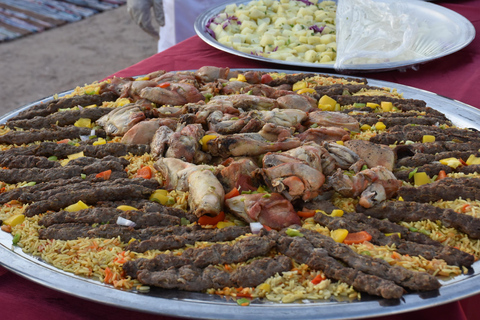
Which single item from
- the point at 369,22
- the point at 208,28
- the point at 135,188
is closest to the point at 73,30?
the point at 208,28

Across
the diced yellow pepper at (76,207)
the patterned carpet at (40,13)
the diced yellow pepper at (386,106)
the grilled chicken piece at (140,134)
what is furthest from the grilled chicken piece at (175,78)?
the patterned carpet at (40,13)

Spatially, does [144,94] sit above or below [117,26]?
above

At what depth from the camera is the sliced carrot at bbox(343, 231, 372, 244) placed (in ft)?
7.45

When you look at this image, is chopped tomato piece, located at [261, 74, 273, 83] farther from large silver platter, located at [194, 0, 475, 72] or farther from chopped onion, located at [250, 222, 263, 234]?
chopped onion, located at [250, 222, 263, 234]

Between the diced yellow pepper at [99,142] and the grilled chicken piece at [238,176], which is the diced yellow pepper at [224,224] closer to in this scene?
the grilled chicken piece at [238,176]

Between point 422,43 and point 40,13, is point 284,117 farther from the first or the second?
point 40,13

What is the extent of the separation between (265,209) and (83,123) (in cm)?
177

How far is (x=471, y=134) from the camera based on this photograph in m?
3.24

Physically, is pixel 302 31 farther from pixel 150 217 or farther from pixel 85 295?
pixel 85 295

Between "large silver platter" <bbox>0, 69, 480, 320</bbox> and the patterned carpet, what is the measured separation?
11.4 metres

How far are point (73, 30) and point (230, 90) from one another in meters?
10.0

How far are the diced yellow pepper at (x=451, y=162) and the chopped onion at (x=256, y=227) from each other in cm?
126

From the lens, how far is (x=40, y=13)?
13.2 metres

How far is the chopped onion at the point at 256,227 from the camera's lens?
2.35 metres
